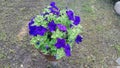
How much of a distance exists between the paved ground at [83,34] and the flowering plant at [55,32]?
1.77 feet

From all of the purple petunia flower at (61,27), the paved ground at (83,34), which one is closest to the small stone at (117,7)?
the paved ground at (83,34)

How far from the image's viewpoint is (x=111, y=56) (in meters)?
3.38

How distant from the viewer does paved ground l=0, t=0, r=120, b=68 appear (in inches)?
121

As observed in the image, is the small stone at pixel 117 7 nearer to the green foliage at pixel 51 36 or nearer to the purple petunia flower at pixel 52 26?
the green foliage at pixel 51 36

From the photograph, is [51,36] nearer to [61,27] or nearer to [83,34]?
[61,27]

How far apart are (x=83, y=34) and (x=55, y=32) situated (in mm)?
1244

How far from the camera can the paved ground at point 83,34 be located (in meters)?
3.08

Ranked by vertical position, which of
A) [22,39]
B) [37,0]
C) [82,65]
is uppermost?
[37,0]

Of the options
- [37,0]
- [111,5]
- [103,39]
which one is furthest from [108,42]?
[37,0]

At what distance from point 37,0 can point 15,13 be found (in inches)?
21.6

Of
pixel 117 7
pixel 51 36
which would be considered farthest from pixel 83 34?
pixel 51 36

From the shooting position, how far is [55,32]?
8.05 ft

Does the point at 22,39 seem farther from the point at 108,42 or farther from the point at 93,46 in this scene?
the point at 108,42

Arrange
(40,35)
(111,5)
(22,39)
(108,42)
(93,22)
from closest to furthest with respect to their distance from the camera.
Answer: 1. (40,35)
2. (22,39)
3. (108,42)
4. (93,22)
5. (111,5)
